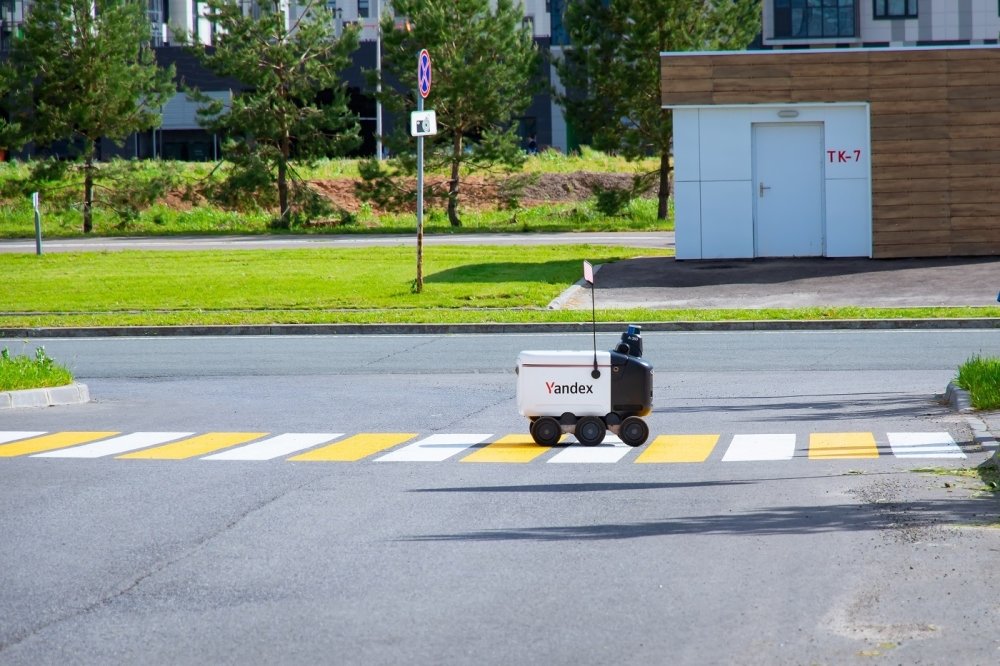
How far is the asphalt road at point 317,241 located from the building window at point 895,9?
3306 centimetres

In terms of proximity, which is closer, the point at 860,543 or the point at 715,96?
the point at 860,543

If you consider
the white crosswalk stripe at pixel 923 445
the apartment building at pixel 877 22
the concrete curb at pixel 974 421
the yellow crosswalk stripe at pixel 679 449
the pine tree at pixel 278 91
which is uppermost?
the apartment building at pixel 877 22

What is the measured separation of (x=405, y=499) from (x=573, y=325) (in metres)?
13.5

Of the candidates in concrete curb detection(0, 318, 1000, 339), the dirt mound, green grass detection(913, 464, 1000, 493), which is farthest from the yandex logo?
the dirt mound

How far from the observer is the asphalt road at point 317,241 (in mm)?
38812

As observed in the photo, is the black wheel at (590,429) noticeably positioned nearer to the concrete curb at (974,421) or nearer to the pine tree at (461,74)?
the concrete curb at (974,421)

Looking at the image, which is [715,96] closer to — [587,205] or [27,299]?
[27,299]

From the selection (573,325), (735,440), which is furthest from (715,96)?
(735,440)

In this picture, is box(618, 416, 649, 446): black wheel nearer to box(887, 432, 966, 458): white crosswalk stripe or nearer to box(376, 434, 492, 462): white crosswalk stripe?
box(376, 434, 492, 462): white crosswalk stripe

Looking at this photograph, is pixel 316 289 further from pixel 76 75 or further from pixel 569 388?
pixel 76 75

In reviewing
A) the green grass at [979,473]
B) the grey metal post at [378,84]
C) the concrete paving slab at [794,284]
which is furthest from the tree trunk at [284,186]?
the green grass at [979,473]

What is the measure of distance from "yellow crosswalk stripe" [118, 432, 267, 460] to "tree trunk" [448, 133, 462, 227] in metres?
35.8

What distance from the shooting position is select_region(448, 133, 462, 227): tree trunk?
4872 cm

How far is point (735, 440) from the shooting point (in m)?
12.3
